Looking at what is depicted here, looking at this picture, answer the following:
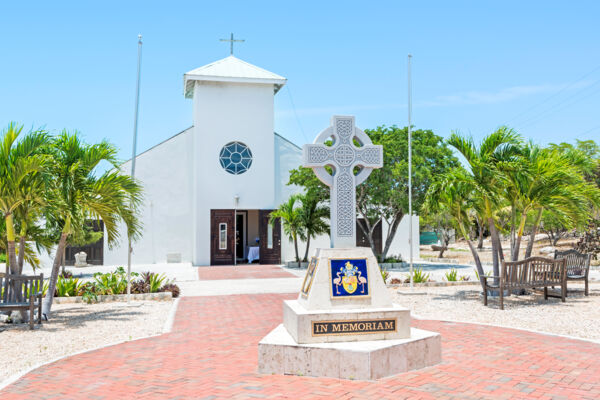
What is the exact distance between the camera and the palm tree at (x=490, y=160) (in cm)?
1110

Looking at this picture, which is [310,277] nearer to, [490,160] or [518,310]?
[518,310]

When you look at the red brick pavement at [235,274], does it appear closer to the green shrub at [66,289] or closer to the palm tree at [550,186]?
the green shrub at [66,289]

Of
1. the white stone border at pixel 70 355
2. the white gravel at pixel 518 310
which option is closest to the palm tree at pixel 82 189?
the white stone border at pixel 70 355

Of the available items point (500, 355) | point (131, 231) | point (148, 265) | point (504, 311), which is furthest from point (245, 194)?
point (500, 355)

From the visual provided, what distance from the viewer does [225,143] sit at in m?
25.1

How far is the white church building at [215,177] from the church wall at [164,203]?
0.05 m

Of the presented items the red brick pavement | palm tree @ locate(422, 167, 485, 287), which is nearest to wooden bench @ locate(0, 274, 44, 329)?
palm tree @ locate(422, 167, 485, 287)

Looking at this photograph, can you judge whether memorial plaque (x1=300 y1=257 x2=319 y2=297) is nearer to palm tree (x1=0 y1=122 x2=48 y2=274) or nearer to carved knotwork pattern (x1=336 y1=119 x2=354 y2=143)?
carved knotwork pattern (x1=336 y1=119 x2=354 y2=143)

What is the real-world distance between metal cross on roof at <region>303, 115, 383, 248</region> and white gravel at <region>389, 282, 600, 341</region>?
147 inches

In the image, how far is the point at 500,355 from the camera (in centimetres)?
624

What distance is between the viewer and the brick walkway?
4.89 metres

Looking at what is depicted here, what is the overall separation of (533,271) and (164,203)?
60.7ft

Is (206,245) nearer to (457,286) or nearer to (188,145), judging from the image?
(188,145)

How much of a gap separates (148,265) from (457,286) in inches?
Result: 592
